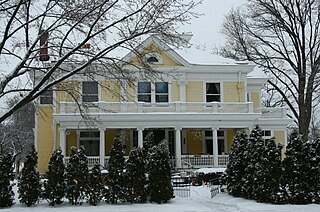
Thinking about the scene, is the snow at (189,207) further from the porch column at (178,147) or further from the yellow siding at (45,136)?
the yellow siding at (45,136)

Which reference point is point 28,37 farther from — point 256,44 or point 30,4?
point 256,44

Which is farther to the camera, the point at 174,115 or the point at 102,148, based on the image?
the point at 174,115

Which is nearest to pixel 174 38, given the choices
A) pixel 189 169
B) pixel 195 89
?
pixel 189 169

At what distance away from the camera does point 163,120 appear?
30234 millimetres

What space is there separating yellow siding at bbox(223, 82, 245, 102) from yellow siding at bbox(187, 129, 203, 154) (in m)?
3.49

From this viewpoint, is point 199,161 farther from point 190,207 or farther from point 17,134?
point 17,134

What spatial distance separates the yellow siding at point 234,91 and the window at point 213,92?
21.7 inches

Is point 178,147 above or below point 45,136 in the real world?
below

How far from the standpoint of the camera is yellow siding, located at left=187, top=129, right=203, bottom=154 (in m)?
33.3

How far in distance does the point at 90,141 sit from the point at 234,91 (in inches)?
407

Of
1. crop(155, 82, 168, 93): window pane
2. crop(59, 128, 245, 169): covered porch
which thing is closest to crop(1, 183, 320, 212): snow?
crop(59, 128, 245, 169): covered porch

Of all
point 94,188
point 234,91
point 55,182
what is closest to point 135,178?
point 94,188

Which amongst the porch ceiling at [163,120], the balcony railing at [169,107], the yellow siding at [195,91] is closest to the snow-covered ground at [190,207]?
the porch ceiling at [163,120]

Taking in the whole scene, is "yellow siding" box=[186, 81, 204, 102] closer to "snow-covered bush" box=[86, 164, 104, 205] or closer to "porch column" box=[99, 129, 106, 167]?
"porch column" box=[99, 129, 106, 167]
